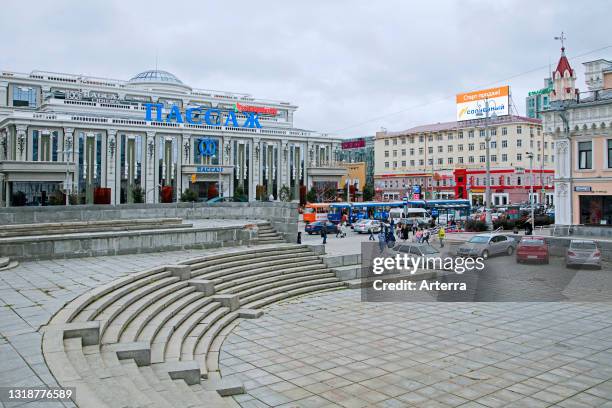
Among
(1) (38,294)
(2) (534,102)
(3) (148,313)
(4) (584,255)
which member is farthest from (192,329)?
(2) (534,102)

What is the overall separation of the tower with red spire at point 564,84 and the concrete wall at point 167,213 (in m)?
22.4

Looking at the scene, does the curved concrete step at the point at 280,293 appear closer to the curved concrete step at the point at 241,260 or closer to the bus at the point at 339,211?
the curved concrete step at the point at 241,260

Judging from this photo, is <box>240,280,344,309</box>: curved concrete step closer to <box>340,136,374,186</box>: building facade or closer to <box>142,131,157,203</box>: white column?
<box>142,131,157,203</box>: white column

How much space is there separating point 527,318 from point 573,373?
4.73 metres

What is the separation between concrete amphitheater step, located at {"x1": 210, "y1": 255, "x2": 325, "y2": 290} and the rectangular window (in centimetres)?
2293

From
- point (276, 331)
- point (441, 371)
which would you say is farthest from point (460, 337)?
point (276, 331)

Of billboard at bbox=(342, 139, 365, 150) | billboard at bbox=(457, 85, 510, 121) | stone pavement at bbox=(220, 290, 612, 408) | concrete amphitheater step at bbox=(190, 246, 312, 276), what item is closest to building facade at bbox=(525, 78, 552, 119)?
billboard at bbox=(342, 139, 365, 150)

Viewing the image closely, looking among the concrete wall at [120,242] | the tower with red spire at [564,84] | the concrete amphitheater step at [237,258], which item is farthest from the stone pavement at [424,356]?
the tower with red spire at [564,84]

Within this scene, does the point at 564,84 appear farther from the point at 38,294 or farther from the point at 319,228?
the point at 38,294

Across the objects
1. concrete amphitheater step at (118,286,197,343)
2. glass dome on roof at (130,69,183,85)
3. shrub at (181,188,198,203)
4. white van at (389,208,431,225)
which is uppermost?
glass dome on roof at (130,69,183,85)

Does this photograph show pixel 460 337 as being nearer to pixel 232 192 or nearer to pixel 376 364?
pixel 376 364

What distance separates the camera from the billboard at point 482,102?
51438 mm

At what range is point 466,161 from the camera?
86.9 m

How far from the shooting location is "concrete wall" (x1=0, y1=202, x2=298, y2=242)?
24422mm
